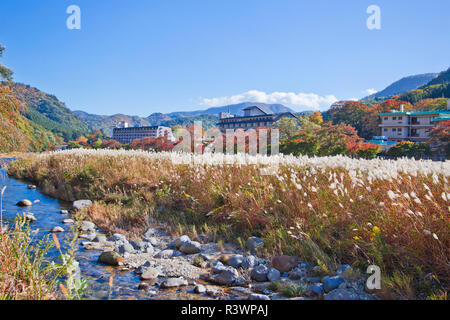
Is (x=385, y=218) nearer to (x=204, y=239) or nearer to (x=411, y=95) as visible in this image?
(x=204, y=239)

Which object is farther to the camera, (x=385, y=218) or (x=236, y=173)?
(x=236, y=173)

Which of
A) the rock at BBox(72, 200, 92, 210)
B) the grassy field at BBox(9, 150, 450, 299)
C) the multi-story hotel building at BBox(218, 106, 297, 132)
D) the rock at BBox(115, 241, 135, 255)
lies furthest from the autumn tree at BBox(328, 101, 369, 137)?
the rock at BBox(115, 241, 135, 255)

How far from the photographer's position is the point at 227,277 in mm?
4238

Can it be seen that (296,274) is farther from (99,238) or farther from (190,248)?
(99,238)

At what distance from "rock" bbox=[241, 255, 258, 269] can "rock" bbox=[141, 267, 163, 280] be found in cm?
138

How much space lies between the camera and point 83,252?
5637 millimetres

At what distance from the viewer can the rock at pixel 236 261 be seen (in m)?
4.73

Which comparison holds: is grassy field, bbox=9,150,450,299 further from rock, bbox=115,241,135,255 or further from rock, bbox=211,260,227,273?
rock, bbox=115,241,135,255

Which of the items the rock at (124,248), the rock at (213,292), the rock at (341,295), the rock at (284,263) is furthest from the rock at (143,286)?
the rock at (341,295)
